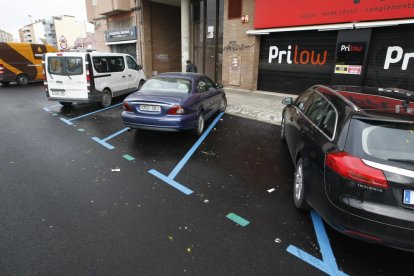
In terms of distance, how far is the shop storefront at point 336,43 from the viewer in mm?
9172

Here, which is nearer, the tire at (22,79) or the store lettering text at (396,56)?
the store lettering text at (396,56)

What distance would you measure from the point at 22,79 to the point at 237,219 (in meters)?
17.8

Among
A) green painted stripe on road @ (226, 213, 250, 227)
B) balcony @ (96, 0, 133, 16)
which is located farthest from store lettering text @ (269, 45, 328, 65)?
balcony @ (96, 0, 133, 16)

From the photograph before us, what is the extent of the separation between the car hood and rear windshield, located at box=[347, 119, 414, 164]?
3.90 metres

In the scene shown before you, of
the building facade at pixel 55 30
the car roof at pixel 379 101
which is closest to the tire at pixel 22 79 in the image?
the car roof at pixel 379 101

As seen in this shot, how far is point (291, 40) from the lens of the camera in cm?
1177

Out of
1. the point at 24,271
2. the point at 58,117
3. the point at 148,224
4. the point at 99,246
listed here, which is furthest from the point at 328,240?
the point at 58,117

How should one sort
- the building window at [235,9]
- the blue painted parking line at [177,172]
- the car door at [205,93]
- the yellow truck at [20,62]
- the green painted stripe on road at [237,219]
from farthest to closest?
1. the yellow truck at [20,62]
2. the building window at [235,9]
3. the car door at [205,93]
4. the blue painted parking line at [177,172]
5. the green painted stripe on road at [237,219]

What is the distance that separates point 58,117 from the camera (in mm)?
8516

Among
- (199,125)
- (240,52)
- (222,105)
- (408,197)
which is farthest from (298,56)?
(408,197)

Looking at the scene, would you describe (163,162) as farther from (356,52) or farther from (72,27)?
(72,27)

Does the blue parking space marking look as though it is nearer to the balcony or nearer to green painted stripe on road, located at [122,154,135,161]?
green painted stripe on road, located at [122,154,135,161]

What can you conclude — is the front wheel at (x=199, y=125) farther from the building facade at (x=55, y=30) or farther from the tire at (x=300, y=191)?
the building facade at (x=55, y=30)

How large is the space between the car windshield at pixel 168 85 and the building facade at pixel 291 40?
7169 mm
